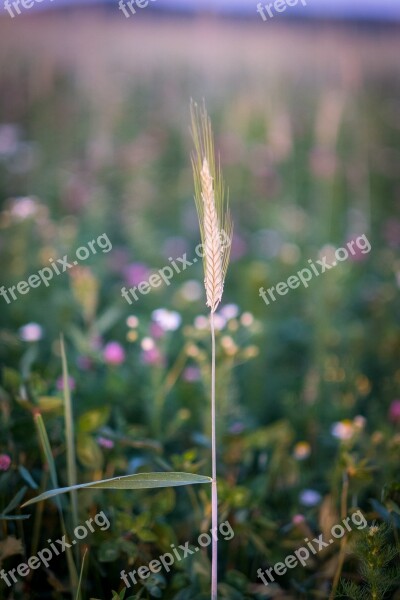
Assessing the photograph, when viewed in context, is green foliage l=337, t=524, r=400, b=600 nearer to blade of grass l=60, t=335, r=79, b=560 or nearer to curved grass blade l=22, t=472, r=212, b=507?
curved grass blade l=22, t=472, r=212, b=507

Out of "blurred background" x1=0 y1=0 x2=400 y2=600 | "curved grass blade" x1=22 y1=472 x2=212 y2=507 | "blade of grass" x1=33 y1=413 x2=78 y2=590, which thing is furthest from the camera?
"blurred background" x1=0 y1=0 x2=400 y2=600

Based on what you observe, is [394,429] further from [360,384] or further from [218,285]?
[218,285]

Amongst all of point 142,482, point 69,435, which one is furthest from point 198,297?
point 142,482

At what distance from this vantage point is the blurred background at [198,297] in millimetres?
1418

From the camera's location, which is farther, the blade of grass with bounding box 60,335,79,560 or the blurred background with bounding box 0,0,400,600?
the blurred background with bounding box 0,0,400,600

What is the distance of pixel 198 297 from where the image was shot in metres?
2.44

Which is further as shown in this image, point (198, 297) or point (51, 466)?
point (198, 297)

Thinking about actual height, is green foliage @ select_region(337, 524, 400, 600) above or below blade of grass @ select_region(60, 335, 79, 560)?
below

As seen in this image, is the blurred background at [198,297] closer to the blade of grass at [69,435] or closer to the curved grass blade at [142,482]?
the blade of grass at [69,435]

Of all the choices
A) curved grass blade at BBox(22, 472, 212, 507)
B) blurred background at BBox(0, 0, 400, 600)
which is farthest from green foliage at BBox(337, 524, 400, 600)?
curved grass blade at BBox(22, 472, 212, 507)

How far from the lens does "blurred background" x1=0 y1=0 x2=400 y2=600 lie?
1418 millimetres

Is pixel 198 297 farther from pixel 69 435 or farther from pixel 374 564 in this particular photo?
pixel 374 564

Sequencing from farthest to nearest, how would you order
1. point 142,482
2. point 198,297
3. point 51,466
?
point 198,297 → point 51,466 → point 142,482

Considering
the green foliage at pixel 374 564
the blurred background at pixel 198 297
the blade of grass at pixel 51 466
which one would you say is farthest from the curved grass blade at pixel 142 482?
the green foliage at pixel 374 564
